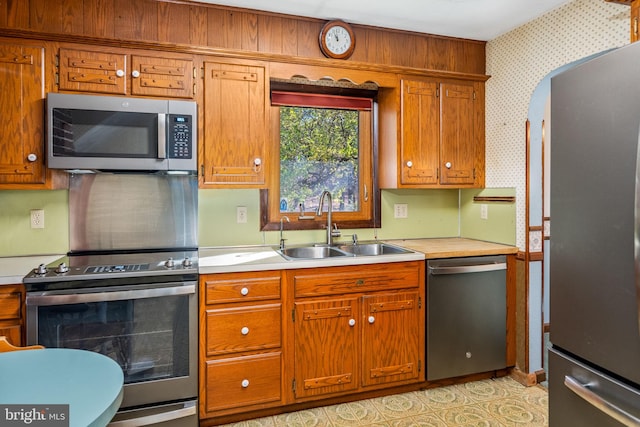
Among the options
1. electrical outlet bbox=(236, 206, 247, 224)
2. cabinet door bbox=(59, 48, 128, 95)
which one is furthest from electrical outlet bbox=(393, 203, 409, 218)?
cabinet door bbox=(59, 48, 128, 95)

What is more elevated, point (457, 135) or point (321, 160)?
point (457, 135)

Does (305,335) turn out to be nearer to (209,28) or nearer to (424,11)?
(209,28)

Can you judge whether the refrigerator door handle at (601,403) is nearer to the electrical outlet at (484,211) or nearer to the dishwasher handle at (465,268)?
the dishwasher handle at (465,268)

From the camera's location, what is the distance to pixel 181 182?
2.70 metres

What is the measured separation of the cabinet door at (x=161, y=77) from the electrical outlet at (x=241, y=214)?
2.68 ft

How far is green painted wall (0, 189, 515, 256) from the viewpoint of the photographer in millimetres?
2482

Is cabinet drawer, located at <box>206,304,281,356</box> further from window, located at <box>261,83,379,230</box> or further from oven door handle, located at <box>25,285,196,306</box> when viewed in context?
window, located at <box>261,83,379,230</box>

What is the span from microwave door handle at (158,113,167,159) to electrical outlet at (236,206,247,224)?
703 millimetres

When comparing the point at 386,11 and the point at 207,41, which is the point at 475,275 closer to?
the point at 386,11

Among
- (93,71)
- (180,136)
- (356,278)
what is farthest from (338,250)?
(93,71)

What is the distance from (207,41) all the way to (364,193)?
1.54m

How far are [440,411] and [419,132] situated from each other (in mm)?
1837

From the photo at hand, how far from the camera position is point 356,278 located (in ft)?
8.15

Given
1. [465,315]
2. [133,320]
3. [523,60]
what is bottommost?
[465,315]
